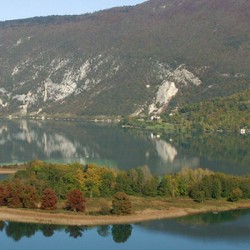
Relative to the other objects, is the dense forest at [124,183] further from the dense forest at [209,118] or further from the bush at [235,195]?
the dense forest at [209,118]

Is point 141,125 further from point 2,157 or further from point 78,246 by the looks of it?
point 78,246

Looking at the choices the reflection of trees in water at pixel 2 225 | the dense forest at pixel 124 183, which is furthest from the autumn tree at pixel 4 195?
the reflection of trees in water at pixel 2 225

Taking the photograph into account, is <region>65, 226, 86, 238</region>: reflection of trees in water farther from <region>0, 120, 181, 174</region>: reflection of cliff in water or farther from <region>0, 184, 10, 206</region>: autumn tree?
<region>0, 120, 181, 174</region>: reflection of cliff in water

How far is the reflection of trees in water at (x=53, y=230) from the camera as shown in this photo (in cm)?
5591

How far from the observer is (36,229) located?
57.0m

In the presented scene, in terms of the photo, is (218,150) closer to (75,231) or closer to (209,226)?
(209,226)

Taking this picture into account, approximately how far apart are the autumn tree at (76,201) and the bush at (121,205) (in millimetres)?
2858

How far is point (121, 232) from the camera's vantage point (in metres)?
56.7

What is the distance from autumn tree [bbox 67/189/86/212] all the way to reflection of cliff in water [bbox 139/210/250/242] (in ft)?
19.4

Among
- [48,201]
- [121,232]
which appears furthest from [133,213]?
[48,201]

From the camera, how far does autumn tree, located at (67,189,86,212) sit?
60.8 meters

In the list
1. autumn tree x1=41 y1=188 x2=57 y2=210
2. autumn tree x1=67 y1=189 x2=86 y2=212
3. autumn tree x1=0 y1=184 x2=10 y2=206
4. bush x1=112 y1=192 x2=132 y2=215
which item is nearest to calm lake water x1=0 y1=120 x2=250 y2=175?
bush x1=112 y1=192 x2=132 y2=215

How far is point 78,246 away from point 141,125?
11155 centimetres

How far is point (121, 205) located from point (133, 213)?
1630 mm
